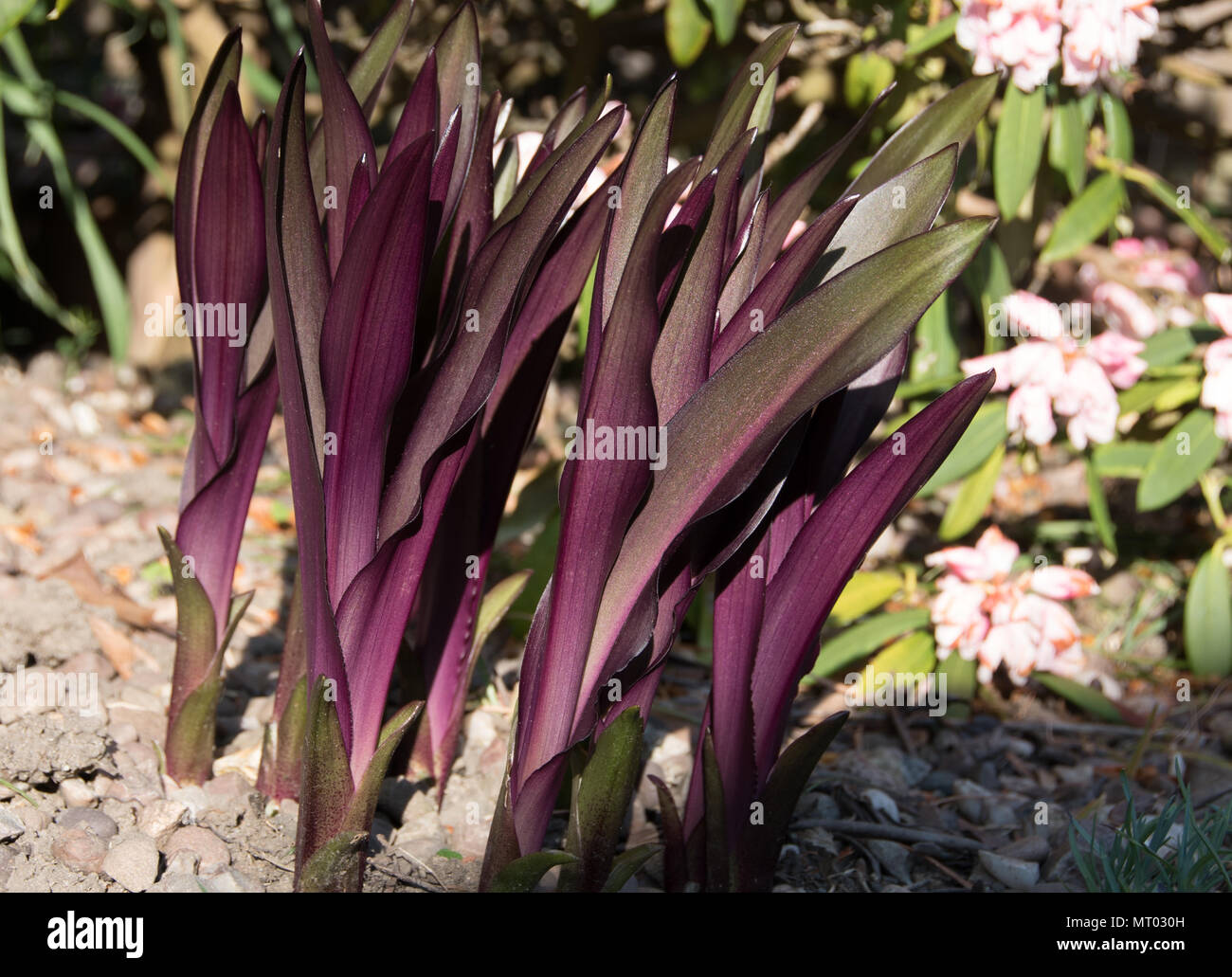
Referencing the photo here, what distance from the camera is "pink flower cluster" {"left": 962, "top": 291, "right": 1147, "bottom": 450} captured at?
5.88ft

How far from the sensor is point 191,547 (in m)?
1.28

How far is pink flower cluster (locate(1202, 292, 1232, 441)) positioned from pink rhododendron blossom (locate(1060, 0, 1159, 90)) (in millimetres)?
386

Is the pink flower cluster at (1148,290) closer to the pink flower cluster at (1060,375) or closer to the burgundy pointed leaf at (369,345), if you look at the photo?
the pink flower cluster at (1060,375)

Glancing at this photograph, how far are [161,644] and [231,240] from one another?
0.71 meters

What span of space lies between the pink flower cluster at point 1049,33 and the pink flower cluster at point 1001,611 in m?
0.68

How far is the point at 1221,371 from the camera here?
1.79m

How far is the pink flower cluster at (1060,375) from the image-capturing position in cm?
179

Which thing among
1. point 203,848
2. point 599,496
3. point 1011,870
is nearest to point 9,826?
point 203,848

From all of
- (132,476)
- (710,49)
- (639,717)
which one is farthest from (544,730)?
(710,49)

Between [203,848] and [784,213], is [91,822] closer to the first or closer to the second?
[203,848]

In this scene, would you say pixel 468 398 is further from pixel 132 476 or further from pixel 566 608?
pixel 132 476

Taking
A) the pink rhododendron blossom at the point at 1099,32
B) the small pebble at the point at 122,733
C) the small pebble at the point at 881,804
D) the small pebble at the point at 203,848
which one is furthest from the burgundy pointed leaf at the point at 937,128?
the small pebble at the point at 122,733

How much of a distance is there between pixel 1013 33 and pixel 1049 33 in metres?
0.05

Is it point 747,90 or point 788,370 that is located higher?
point 747,90
